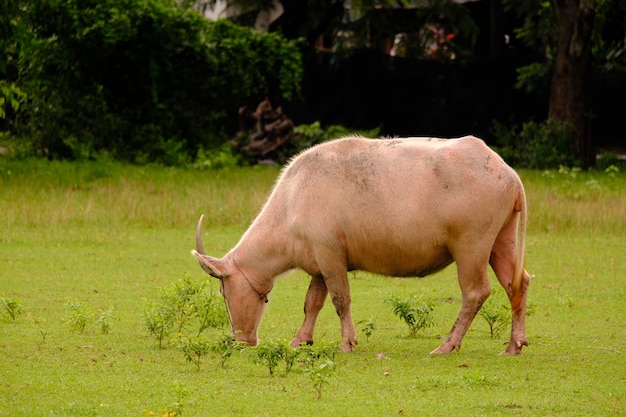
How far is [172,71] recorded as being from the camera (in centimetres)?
2319

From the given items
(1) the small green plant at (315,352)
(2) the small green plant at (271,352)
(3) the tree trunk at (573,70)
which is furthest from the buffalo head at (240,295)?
(3) the tree trunk at (573,70)

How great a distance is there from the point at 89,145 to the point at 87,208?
5363mm

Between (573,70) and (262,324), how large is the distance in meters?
13.6

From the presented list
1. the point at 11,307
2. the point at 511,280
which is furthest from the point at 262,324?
the point at 511,280

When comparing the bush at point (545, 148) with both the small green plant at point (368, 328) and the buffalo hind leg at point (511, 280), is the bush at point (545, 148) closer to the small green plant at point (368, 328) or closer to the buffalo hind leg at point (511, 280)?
the small green plant at point (368, 328)

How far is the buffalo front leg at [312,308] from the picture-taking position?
9188 mm

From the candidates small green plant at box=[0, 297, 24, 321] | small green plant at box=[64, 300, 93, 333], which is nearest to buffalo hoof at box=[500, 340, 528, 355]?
small green plant at box=[64, 300, 93, 333]

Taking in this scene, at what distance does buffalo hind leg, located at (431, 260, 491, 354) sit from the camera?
28.6 ft

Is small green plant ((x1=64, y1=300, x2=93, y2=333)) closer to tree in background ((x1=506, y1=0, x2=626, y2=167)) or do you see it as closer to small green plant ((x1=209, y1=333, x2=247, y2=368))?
small green plant ((x1=209, y1=333, x2=247, y2=368))

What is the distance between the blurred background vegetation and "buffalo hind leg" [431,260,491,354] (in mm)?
12131

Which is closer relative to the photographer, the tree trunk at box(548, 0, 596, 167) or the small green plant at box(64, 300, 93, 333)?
the small green plant at box(64, 300, 93, 333)

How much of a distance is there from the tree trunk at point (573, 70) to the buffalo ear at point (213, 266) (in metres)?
14.2

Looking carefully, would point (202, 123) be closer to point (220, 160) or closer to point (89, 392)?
point (220, 160)

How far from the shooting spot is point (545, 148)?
21891 millimetres
